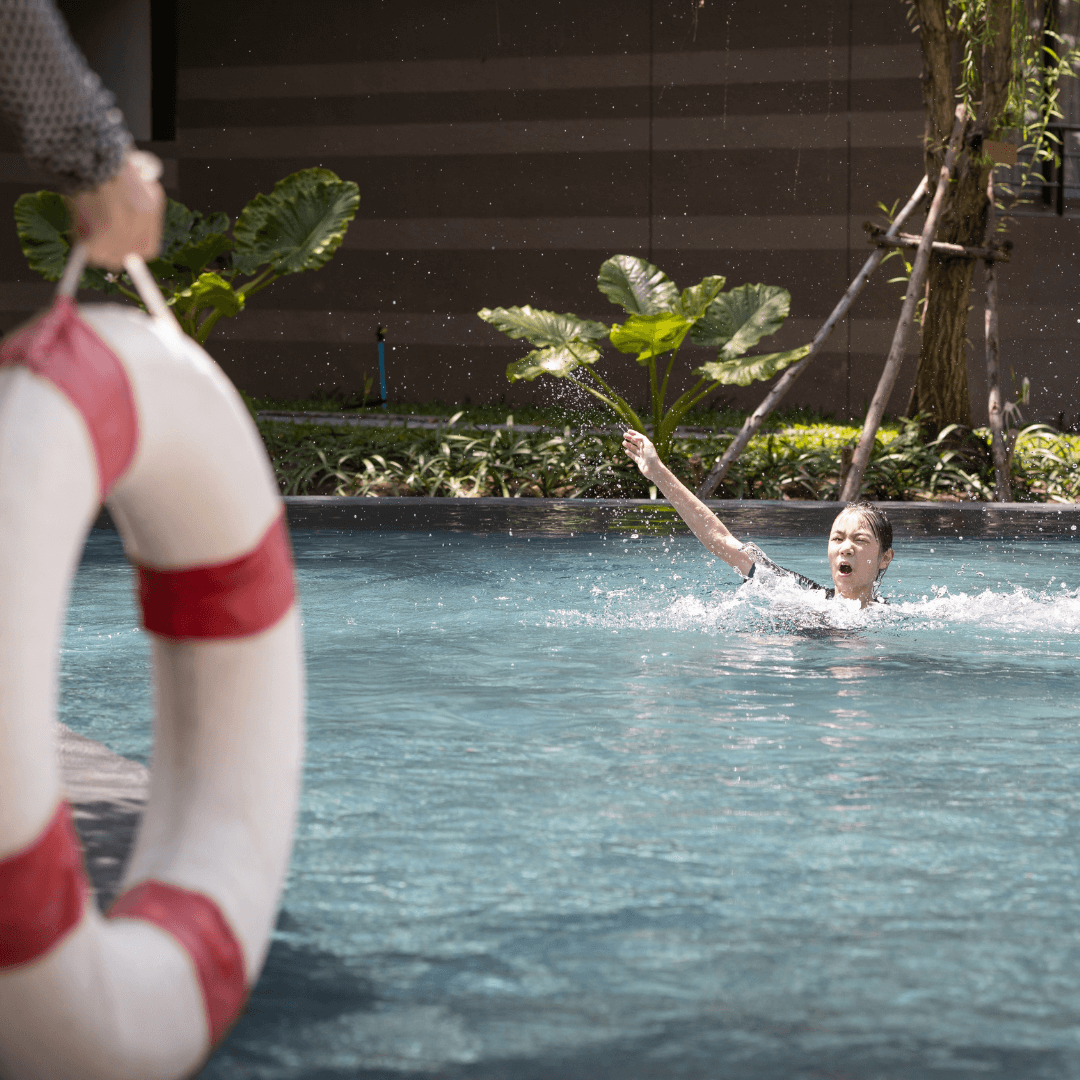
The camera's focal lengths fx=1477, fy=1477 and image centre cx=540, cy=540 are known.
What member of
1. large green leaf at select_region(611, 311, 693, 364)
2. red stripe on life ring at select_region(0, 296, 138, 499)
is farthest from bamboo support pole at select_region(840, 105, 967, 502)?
red stripe on life ring at select_region(0, 296, 138, 499)

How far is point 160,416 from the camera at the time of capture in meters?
1.99

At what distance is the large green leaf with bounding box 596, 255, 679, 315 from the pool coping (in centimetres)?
203

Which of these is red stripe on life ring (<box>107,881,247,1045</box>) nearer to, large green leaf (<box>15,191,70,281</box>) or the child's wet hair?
the child's wet hair

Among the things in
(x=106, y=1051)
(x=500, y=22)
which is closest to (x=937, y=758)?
(x=106, y=1051)

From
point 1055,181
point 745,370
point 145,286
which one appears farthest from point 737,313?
point 145,286

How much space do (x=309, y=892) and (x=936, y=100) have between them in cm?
926

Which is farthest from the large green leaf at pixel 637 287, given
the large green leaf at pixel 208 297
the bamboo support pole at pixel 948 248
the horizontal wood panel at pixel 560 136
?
the horizontal wood panel at pixel 560 136

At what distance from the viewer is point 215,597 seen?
2072 millimetres

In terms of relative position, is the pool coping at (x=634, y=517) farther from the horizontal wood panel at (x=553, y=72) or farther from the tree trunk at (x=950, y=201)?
the horizontal wood panel at (x=553, y=72)

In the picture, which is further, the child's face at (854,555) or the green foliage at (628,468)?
the green foliage at (628,468)

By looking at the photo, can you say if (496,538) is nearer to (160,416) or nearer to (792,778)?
(792,778)

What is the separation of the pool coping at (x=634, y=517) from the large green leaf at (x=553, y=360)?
3.67ft

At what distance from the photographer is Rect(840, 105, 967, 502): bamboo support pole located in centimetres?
988

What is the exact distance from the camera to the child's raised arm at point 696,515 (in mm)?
6060
